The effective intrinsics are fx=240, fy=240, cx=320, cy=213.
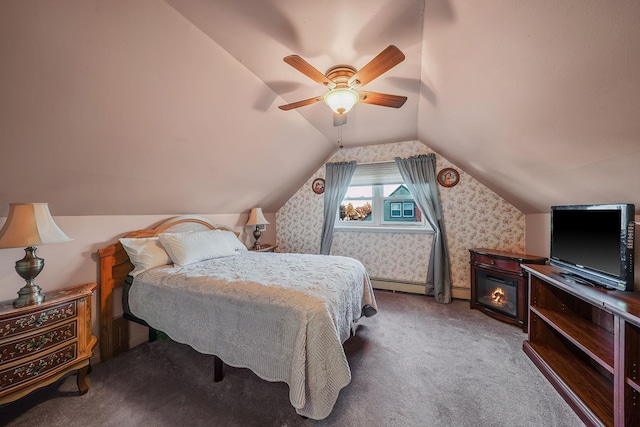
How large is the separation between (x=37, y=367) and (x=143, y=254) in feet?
3.03

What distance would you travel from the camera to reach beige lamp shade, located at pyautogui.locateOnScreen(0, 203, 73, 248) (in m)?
1.40

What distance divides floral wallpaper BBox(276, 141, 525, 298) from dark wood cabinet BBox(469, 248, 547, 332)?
0.33m

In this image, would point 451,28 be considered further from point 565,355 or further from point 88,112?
point 565,355

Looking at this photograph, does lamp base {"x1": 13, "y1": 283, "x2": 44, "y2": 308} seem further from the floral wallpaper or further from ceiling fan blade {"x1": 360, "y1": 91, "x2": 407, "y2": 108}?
the floral wallpaper

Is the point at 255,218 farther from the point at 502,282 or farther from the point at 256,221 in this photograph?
the point at 502,282

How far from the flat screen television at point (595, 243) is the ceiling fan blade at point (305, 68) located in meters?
1.97

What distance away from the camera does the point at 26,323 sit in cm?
145

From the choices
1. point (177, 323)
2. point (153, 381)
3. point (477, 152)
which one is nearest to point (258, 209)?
point (177, 323)

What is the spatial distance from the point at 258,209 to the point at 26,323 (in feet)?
8.26

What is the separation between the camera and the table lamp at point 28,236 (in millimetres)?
1411

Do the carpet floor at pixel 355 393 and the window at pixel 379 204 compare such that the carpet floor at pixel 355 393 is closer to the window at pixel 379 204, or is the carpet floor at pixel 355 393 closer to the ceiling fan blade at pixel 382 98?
the window at pixel 379 204

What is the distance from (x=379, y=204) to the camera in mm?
3975

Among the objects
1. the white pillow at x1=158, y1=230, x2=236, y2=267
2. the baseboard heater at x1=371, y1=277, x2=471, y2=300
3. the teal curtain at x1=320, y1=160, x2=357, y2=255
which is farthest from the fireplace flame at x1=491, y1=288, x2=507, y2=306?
the white pillow at x1=158, y1=230, x2=236, y2=267

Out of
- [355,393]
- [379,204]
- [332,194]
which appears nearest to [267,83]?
[332,194]
